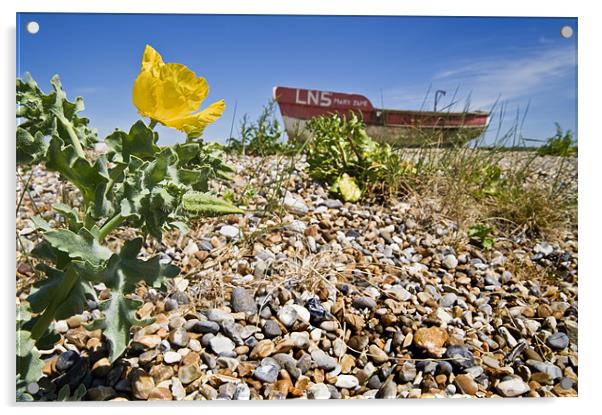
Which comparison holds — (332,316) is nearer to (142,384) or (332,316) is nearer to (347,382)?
(347,382)

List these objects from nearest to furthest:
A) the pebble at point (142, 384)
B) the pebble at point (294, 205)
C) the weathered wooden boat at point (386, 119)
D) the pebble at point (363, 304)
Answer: the pebble at point (142, 384) < the pebble at point (363, 304) < the weathered wooden boat at point (386, 119) < the pebble at point (294, 205)

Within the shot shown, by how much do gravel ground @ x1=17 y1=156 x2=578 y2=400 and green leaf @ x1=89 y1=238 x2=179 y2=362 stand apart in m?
0.34

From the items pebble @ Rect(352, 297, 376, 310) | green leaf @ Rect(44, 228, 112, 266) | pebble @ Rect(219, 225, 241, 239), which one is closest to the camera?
green leaf @ Rect(44, 228, 112, 266)

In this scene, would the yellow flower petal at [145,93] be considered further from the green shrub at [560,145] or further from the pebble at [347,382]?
the green shrub at [560,145]

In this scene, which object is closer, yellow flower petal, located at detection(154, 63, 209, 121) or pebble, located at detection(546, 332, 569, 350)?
yellow flower petal, located at detection(154, 63, 209, 121)

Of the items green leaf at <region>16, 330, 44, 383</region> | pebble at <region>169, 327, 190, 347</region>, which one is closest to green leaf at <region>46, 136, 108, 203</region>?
green leaf at <region>16, 330, 44, 383</region>

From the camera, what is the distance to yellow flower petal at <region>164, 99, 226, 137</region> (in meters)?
1.24

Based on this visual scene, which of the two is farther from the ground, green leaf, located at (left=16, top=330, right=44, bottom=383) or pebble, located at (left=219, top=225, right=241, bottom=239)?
pebble, located at (left=219, top=225, right=241, bottom=239)

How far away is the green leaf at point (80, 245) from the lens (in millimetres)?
1089

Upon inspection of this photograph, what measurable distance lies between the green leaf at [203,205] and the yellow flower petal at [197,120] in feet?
0.55

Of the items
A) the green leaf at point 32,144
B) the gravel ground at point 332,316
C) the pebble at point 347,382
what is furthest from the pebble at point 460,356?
the green leaf at point 32,144

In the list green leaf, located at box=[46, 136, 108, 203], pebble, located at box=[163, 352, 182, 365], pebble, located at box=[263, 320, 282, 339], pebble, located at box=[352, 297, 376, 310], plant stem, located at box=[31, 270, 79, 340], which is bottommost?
pebble, located at box=[163, 352, 182, 365]

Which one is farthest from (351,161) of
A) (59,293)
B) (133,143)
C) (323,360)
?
(59,293)

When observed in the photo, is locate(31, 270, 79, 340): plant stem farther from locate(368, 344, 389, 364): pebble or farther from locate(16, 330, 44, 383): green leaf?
locate(368, 344, 389, 364): pebble
